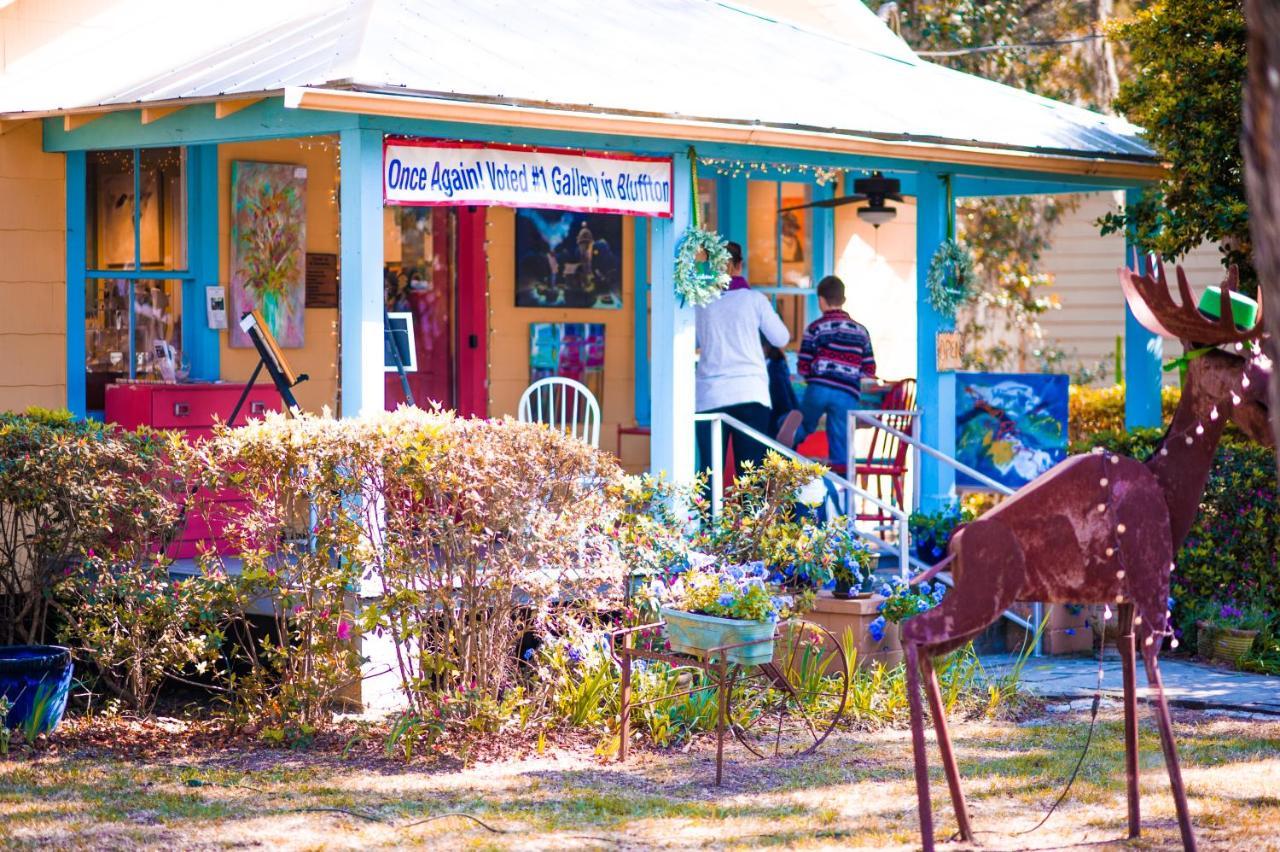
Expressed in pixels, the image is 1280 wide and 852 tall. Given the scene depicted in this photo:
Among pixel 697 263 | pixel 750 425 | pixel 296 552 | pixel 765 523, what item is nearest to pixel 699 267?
pixel 697 263

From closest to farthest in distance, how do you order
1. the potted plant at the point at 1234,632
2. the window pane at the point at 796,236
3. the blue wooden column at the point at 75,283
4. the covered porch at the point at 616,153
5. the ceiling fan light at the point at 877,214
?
the covered porch at the point at 616,153, the potted plant at the point at 1234,632, the blue wooden column at the point at 75,283, the ceiling fan light at the point at 877,214, the window pane at the point at 796,236

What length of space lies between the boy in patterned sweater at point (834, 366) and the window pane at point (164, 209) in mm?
3969

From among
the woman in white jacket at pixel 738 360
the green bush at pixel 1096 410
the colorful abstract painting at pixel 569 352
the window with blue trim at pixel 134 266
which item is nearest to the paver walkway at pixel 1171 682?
the woman in white jacket at pixel 738 360

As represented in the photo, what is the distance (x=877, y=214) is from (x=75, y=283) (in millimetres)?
6091

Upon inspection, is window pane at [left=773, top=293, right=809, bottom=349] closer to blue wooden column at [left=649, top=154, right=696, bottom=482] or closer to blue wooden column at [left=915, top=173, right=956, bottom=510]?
blue wooden column at [left=915, top=173, right=956, bottom=510]

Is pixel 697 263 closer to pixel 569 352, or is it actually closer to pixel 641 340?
pixel 569 352

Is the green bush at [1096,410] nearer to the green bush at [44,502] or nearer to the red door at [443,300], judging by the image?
the red door at [443,300]

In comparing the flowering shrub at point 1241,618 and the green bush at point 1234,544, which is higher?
the green bush at point 1234,544

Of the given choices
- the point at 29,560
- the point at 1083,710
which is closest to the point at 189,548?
the point at 29,560

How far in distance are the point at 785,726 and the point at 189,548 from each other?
3.66m

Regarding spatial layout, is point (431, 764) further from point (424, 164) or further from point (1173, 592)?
point (1173, 592)

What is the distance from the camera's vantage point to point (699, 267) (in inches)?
354

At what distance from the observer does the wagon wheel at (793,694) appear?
744cm

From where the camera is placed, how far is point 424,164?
773 centimetres
